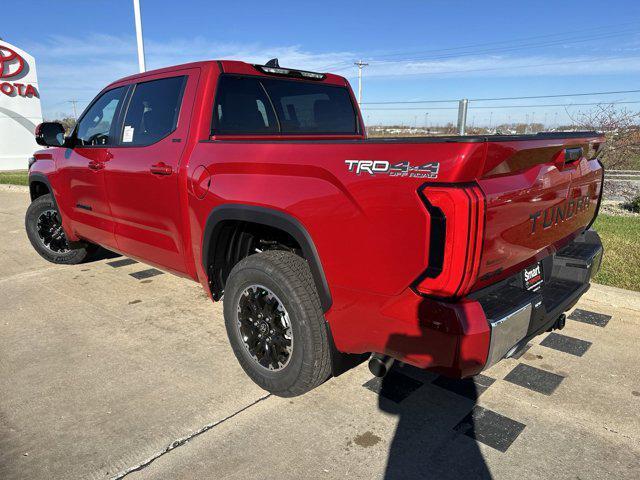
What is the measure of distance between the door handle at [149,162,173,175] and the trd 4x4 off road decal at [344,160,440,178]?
5.18 ft

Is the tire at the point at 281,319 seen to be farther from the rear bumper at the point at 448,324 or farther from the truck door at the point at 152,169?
the truck door at the point at 152,169

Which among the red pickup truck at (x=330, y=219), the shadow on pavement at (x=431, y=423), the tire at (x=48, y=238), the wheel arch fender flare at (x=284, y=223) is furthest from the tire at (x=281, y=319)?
the tire at (x=48, y=238)

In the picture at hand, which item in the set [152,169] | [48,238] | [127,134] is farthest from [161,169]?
[48,238]

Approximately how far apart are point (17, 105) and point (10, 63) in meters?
1.69

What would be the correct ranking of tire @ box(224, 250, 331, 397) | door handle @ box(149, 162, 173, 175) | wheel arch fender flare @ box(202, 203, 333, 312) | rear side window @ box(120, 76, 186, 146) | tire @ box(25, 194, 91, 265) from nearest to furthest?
wheel arch fender flare @ box(202, 203, 333, 312)
tire @ box(224, 250, 331, 397)
door handle @ box(149, 162, 173, 175)
rear side window @ box(120, 76, 186, 146)
tire @ box(25, 194, 91, 265)

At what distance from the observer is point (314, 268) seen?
2373 millimetres

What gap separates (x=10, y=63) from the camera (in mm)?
19047

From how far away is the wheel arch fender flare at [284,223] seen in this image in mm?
2352

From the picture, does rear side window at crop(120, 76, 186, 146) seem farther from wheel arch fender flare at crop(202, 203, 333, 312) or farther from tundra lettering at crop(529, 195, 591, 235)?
tundra lettering at crop(529, 195, 591, 235)

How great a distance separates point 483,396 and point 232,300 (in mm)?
1623

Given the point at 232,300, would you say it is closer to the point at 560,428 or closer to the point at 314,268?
the point at 314,268

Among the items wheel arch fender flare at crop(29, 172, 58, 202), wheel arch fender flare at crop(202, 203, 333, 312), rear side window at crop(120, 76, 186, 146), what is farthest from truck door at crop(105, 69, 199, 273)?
wheel arch fender flare at crop(29, 172, 58, 202)

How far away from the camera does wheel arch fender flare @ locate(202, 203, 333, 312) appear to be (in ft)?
7.72

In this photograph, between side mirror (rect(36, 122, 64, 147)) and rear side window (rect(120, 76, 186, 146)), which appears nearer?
rear side window (rect(120, 76, 186, 146))
